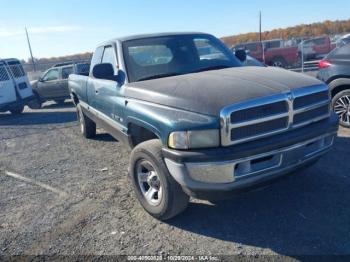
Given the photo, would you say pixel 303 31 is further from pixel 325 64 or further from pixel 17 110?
pixel 325 64

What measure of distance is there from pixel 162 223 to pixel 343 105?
14.3 feet

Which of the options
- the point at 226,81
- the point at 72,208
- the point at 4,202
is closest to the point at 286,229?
the point at 226,81

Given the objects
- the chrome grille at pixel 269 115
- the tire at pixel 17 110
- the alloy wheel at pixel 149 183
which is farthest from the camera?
the tire at pixel 17 110

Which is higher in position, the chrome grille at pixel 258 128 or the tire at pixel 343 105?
the chrome grille at pixel 258 128

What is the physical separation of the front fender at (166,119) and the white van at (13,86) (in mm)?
9846

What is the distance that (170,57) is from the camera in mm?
4766

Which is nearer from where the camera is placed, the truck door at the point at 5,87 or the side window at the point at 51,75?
the truck door at the point at 5,87

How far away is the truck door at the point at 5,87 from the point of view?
12219 mm

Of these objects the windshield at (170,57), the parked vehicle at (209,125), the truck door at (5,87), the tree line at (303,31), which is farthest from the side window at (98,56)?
the tree line at (303,31)

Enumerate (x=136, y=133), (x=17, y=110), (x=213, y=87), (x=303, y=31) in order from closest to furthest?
(x=213, y=87), (x=136, y=133), (x=17, y=110), (x=303, y=31)

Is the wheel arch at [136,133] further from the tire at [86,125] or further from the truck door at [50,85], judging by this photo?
the truck door at [50,85]

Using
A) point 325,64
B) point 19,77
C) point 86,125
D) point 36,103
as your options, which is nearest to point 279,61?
point 36,103

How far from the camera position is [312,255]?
3.08 m

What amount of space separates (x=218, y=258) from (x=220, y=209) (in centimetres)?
91
